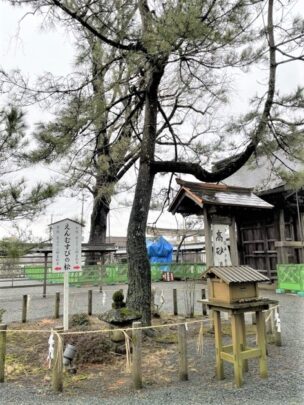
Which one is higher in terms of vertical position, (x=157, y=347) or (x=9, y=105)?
(x=9, y=105)

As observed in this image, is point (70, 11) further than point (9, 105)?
No

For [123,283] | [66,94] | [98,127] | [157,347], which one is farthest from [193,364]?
[123,283]

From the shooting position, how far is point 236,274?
3635mm

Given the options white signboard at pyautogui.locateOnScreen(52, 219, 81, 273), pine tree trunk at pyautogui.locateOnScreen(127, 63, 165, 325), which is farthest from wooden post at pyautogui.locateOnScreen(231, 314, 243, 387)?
white signboard at pyautogui.locateOnScreen(52, 219, 81, 273)

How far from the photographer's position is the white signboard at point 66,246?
608 cm

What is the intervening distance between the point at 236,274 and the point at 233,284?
7.1 inches

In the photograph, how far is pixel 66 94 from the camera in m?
5.31

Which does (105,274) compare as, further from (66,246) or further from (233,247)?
(233,247)

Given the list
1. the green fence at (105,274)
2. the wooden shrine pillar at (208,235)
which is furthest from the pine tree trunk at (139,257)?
the green fence at (105,274)

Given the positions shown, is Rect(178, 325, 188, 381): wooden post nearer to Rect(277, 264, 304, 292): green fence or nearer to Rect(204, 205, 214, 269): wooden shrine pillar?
Rect(204, 205, 214, 269): wooden shrine pillar

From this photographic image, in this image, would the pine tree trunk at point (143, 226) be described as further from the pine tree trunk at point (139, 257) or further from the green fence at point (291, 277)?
the green fence at point (291, 277)

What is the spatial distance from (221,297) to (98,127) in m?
3.69

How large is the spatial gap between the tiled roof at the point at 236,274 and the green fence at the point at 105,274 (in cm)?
1082

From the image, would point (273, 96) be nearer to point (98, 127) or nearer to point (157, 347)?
point (98, 127)
